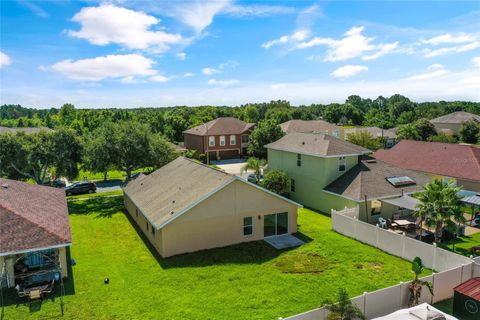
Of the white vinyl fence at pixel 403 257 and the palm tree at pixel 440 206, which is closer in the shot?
the white vinyl fence at pixel 403 257

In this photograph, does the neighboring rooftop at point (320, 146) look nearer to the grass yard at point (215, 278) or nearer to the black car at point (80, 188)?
the grass yard at point (215, 278)

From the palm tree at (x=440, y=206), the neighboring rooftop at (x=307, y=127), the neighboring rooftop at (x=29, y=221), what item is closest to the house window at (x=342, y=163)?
the palm tree at (x=440, y=206)

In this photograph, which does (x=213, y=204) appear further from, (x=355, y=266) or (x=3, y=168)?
(x=3, y=168)

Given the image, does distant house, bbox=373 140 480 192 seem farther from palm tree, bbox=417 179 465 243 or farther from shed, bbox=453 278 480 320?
shed, bbox=453 278 480 320

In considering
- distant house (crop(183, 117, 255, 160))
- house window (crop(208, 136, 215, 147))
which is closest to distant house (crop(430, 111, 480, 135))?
distant house (crop(183, 117, 255, 160))

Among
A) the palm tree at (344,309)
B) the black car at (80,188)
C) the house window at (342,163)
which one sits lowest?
the black car at (80,188)

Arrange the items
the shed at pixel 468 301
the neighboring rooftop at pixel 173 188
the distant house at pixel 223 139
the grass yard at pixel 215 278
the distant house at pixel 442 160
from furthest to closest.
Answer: the distant house at pixel 223 139
the distant house at pixel 442 160
the neighboring rooftop at pixel 173 188
the grass yard at pixel 215 278
the shed at pixel 468 301
